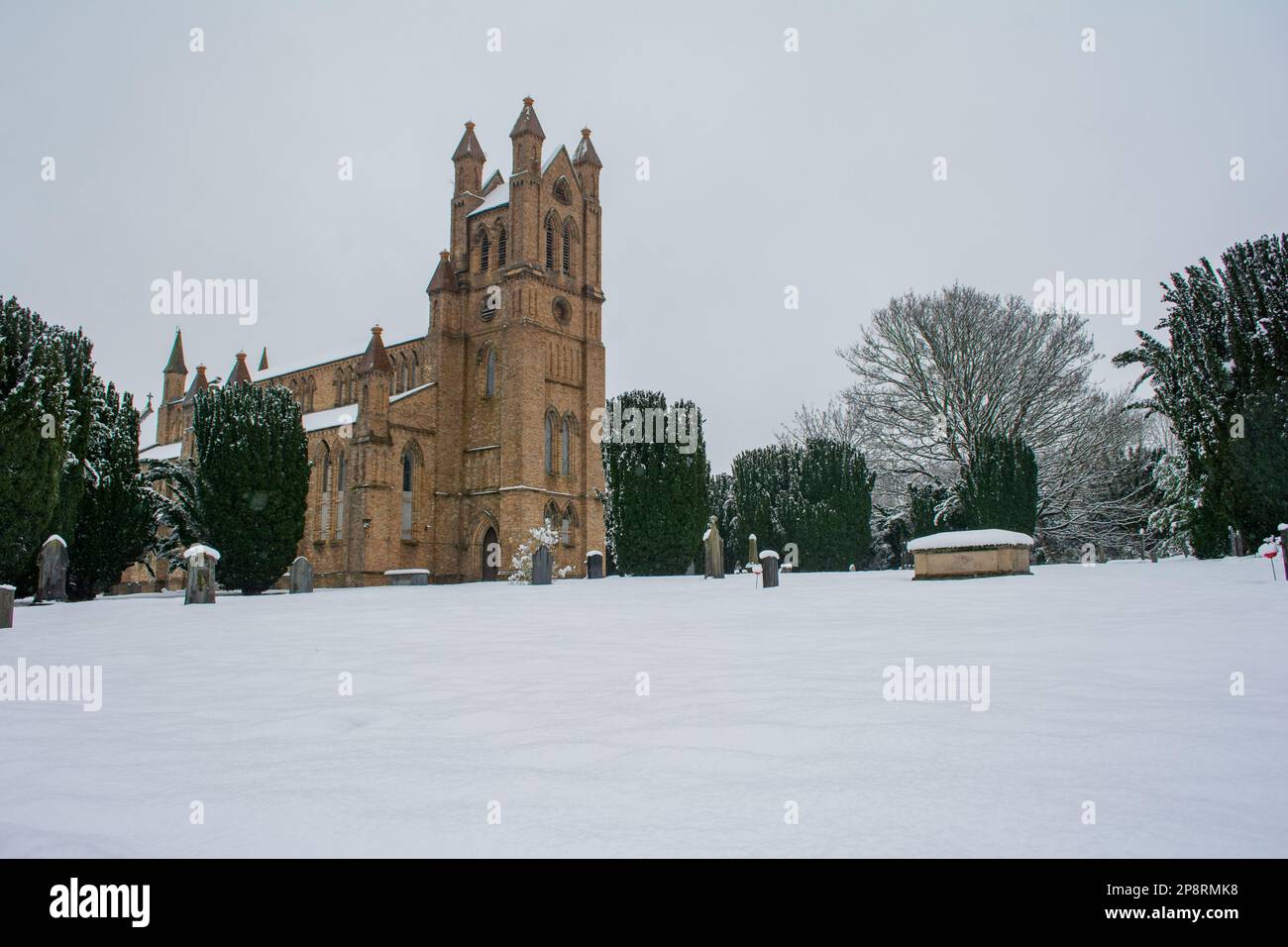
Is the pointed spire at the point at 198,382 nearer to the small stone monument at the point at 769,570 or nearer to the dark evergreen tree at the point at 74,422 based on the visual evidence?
the dark evergreen tree at the point at 74,422

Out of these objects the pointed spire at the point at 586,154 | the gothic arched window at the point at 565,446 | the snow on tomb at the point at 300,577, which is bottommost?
the snow on tomb at the point at 300,577

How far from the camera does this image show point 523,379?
130 ft

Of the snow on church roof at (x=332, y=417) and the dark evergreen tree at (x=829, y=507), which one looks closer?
the dark evergreen tree at (x=829, y=507)

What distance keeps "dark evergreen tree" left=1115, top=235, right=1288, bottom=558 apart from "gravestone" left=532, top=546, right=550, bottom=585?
17202mm

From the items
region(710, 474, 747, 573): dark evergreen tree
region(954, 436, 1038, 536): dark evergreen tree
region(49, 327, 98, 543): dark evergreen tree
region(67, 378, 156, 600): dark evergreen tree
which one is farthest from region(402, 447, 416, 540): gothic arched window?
region(954, 436, 1038, 536): dark evergreen tree

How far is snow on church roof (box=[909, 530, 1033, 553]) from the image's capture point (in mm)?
18266

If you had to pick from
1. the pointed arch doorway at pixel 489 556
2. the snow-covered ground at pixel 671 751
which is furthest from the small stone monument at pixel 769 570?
the pointed arch doorway at pixel 489 556

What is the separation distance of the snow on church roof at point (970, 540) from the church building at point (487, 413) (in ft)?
76.0

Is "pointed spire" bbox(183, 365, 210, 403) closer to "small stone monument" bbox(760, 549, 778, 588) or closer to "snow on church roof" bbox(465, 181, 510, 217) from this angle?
"snow on church roof" bbox(465, 181, 510, 217)

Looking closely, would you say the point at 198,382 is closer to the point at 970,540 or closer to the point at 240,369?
the point at 240,369

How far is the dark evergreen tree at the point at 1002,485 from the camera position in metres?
26.4

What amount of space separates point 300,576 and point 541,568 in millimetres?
7293

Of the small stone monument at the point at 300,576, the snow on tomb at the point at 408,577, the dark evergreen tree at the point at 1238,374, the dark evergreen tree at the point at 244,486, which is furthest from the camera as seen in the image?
the snow on tomb at the point at 408,577
